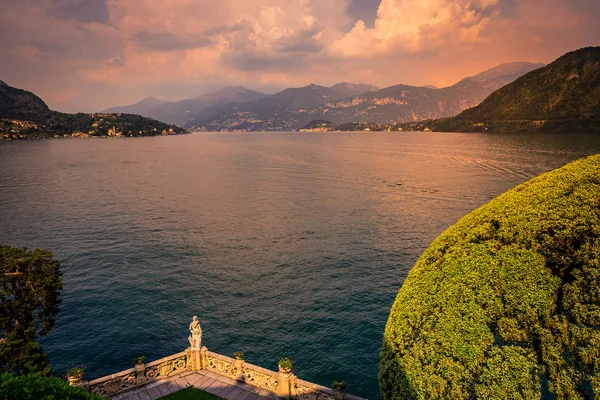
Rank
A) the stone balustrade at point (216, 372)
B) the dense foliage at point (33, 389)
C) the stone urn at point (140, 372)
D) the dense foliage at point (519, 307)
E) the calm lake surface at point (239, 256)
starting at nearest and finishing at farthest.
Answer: the dense foliage at point (33, 389) < the dense foliage at point (519, 307) < the stone balustrade at point (216, 372) < the stone urn at point (140, 372) < the calm lake surface at point (239, 256)

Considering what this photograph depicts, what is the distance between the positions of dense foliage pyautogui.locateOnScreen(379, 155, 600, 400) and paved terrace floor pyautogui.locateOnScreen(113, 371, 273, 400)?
30.5 feet

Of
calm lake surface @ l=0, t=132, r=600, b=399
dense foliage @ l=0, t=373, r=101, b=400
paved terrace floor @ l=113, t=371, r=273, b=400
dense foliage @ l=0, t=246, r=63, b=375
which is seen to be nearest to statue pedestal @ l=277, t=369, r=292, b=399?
paved terrace floor @ l=113, t=371, r=273, b=400

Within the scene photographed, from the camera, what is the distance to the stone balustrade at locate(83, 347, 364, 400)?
19125 millimetres

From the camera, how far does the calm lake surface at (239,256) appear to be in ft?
99.9

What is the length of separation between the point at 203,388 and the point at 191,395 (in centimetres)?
82

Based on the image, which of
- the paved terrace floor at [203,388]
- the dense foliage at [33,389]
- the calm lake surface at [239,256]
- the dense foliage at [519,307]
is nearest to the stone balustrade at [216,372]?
the paved terrace floor at [203,388]

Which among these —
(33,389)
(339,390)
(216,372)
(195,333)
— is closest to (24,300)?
(195,333)

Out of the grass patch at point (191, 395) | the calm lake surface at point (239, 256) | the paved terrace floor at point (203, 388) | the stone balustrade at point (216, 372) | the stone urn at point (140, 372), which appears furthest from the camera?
the calm lake surface at point (239, 256)

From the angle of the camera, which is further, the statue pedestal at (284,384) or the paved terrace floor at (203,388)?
the paved terrace floor at (203,388)

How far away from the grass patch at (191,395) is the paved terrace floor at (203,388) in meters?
0.28

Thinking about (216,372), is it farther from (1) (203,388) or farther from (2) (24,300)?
(2) (24,300)

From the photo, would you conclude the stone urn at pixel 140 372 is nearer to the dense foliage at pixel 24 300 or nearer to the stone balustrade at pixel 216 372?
the stone balustrade at pixel 216 372

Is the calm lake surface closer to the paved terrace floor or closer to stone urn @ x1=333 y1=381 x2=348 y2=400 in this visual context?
the paved terrace floor

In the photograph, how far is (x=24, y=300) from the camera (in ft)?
78.1
